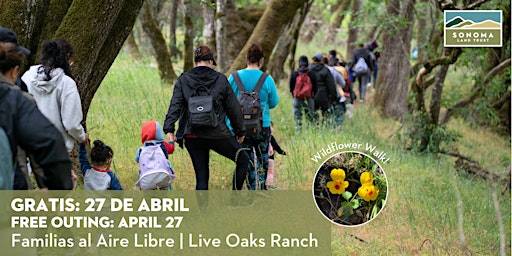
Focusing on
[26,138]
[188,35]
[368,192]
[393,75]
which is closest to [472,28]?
[368,192]

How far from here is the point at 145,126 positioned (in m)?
6.35

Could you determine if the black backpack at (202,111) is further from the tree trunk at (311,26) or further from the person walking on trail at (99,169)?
the tree trunk at (311,26)

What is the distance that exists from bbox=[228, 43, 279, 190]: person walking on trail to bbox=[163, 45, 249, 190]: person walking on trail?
60cm

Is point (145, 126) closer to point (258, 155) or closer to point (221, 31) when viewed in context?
point (258, 155)

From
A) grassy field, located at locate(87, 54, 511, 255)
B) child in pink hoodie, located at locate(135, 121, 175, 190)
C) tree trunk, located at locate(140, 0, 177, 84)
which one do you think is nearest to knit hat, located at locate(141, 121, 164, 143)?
child in pink hoodie, located at locate(135, 121, 175, 190)

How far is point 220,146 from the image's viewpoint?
22.6ft

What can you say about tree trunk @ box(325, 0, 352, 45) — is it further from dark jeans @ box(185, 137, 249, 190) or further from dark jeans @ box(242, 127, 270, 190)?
dark jeans @ box(185, 137, 249, 190)

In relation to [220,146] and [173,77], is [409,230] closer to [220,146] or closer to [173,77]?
[220,146]

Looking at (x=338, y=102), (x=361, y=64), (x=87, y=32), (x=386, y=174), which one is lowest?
(x=386, y=174)

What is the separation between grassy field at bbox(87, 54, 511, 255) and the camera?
7.45m

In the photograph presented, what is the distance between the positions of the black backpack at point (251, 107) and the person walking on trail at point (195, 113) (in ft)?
1.13

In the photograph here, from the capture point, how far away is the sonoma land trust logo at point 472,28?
11375 mm

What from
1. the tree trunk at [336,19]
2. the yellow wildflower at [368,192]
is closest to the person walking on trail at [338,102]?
the yellow wildflower at [368,192]

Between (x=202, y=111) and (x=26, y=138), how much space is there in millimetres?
2973
